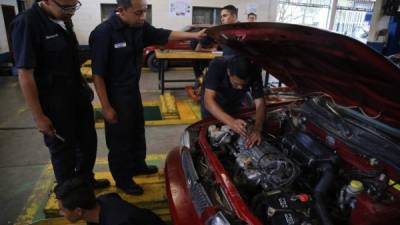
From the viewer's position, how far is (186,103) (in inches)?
222

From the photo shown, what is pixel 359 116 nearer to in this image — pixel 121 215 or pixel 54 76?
pixel 121 215

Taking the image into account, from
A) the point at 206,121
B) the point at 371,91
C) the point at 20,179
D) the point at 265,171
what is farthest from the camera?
the point at 20,179

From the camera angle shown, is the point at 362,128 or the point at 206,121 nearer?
the point at 362,128

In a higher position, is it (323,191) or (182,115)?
(323,191)

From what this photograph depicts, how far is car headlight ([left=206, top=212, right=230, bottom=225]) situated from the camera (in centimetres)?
128

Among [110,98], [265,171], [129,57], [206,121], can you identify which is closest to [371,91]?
[265,171]

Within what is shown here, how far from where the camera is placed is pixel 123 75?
2098 mm

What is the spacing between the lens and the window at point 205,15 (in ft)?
34.6

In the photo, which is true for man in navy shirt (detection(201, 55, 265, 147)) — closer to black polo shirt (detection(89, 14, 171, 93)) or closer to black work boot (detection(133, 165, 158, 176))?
black polo shirt (detection(89, 14, 171, 93))

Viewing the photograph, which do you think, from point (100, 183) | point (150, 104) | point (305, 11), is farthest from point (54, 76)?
point (305, 11)

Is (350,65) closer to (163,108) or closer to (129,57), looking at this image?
(129,57)

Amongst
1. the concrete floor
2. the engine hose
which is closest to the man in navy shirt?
the engine hose

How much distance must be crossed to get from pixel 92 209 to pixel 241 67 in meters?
1.28

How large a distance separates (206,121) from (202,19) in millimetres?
9094
